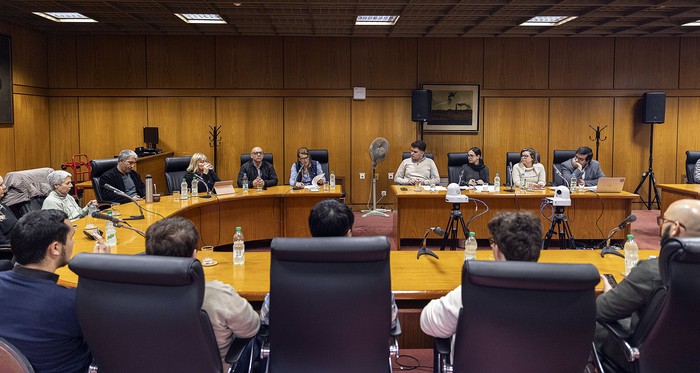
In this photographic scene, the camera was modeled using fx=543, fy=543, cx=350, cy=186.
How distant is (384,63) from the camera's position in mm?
9227

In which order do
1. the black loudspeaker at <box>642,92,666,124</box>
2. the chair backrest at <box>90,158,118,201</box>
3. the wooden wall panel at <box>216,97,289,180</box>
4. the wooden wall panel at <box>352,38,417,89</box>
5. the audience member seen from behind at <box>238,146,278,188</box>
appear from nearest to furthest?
the chair backrest at <box>90,158,118,201</box>, the audience member seen from behind at <box>238,146,278,188</box>, the black loudspeaker at <box>642,92,666,124</box>, the wooden wall panel at <box>352,38,417,89</box>, the wooden wall panel at <box>216,97,289,180</box>

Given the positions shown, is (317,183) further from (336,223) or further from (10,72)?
(10,72)

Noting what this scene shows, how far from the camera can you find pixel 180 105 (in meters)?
9.27

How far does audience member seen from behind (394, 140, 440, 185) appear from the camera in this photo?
7070 mm

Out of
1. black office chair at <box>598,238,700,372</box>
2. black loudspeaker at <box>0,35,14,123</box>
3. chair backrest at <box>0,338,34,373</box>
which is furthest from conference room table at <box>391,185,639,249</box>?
black loudspeaker at <box>0,35,14,123</box>

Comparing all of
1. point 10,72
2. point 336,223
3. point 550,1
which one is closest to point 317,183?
point 550,1

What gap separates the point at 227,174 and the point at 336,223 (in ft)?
24.5

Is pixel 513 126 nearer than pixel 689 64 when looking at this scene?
No

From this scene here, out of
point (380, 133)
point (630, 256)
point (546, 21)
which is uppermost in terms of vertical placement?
point (546, 21)

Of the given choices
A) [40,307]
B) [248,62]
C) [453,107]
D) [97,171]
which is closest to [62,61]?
[248,62]

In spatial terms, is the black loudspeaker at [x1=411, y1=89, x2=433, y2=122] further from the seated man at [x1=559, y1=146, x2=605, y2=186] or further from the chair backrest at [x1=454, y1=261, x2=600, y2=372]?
the chair backrest at [x1=454, y1=261, x2=600, y2=372]

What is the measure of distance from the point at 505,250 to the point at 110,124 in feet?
28.5

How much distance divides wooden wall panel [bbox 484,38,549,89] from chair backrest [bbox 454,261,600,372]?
7.98 m

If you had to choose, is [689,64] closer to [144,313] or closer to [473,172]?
[473,172]
